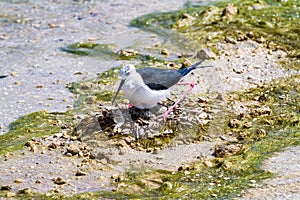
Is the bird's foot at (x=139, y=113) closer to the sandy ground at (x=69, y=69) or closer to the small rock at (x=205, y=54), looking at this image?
the sandy ground at (x=69, y=69)

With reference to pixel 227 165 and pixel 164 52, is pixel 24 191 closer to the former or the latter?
pixel 227 165

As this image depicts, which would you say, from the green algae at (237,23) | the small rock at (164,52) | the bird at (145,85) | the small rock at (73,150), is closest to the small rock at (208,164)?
the bird at (145,85)

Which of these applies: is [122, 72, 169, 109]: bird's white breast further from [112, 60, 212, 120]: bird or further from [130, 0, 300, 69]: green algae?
[130, 0, 300, 69]: green algae

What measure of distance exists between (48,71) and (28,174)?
2414mm

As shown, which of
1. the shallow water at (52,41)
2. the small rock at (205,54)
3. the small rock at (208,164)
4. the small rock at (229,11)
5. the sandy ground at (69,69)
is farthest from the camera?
the small rock at (229,11)

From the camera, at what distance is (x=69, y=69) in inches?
301

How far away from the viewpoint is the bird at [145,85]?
5.81 m

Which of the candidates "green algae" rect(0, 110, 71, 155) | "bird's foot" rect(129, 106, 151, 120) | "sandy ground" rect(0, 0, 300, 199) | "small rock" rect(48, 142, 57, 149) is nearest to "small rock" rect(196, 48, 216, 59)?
"sandy ground" rect(0, 0, 300, 199)

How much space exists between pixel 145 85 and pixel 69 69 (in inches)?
78.6

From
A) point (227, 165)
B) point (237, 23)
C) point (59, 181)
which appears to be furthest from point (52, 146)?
point (237, 23)

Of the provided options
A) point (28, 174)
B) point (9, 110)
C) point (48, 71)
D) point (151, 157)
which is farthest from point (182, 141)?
point (48, 71)

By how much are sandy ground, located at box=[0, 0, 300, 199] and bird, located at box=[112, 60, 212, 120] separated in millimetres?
470

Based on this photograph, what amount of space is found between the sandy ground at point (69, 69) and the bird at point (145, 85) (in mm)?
470

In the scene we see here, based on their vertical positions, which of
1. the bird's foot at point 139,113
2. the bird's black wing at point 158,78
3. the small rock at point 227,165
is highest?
the bird's black wing at point 158,78
